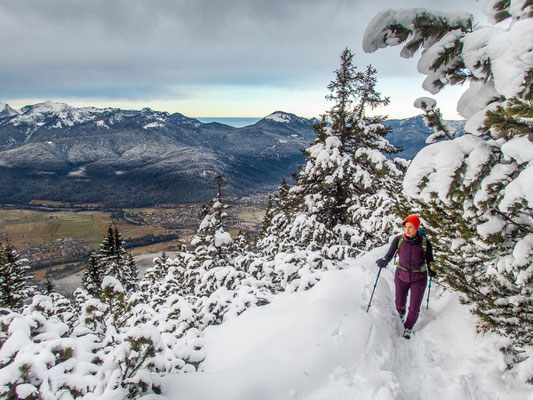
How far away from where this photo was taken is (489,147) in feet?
8.32

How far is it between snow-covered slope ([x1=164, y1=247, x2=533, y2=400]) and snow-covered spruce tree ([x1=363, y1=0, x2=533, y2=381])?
2.15ft

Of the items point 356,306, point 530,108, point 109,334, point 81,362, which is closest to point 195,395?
point 81,362

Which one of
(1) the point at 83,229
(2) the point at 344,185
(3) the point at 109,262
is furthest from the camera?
(1) the point at 83,229

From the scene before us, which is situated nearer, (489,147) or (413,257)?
(489,147)

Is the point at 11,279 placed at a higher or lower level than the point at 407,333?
lower

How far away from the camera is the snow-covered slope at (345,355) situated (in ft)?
11.1

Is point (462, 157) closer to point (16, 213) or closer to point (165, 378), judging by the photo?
point (165, 378)

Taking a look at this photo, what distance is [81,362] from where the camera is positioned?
256 cm

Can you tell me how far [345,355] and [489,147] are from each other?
3307 millimetres

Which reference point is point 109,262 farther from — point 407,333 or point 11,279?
point 407,333

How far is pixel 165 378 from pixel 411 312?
13.7 ft

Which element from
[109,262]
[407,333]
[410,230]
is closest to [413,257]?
[410,230]

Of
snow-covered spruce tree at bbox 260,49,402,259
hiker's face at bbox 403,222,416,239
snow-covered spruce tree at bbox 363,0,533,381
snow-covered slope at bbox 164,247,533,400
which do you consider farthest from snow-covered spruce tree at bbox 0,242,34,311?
snow-covered spruce tree at bbox 363,0,533,381

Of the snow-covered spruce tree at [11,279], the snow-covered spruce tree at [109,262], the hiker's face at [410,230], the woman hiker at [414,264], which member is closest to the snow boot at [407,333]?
the woman hiker at [414,264]
